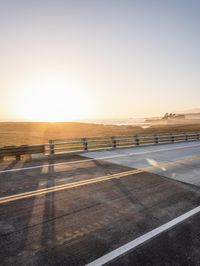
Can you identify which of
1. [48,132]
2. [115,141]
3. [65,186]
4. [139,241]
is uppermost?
[115,141]

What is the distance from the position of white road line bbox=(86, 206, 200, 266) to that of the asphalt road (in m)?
0.08

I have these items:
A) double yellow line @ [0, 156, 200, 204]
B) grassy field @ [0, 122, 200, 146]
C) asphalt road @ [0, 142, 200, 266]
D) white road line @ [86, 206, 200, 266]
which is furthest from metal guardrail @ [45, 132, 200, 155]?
grassy field @ [0, 122, 200, 146]

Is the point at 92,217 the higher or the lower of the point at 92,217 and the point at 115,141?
the lower

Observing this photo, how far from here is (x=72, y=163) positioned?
42.2ft

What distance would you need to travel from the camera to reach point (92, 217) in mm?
5836

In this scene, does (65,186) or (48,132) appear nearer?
(65,186)

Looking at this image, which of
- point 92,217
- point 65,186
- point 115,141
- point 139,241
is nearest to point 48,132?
point 115,141

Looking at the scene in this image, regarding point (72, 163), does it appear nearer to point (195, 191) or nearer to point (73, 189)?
point (73, 189)

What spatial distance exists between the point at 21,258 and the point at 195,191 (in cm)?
652

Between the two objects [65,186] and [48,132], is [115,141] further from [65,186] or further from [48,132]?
[48,132]

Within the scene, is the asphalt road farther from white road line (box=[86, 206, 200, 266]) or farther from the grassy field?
the grassy field

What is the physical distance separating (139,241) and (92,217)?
1541 millimetres

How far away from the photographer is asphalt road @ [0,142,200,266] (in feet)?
14.0

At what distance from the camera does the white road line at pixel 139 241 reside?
409 centimetres
